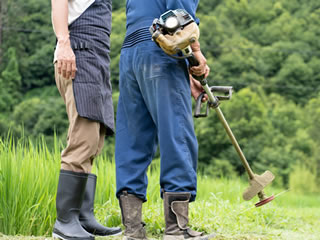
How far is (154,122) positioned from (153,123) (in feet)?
0.10

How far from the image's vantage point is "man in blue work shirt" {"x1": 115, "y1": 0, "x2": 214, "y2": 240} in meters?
2.52

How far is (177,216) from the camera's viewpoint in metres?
2.56

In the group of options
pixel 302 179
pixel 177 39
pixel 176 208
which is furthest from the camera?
pixel 302 179

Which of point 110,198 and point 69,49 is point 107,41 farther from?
point 110,198

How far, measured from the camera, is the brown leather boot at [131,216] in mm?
2674

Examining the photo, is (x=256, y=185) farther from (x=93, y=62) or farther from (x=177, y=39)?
(x=93, y=62)

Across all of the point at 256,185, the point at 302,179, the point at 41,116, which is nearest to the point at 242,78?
the point at 302,179

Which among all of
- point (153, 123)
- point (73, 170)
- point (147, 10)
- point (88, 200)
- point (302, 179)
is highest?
point (147, 10)

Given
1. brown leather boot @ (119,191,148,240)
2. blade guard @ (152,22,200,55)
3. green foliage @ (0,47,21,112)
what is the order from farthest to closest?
green foliage @ (0,47,21,112)
brown leather boot @ (119,191,148,240)
blade guard @ (152,22,200,55)

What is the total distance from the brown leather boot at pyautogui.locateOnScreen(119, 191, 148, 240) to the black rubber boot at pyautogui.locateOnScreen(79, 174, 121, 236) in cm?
20

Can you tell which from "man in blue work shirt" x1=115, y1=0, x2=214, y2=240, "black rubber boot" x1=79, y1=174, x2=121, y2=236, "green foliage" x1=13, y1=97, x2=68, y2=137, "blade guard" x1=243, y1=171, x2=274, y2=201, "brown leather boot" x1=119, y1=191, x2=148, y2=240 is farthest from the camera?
"green foliage" x1=13, y1=97, x2=68, y2=137

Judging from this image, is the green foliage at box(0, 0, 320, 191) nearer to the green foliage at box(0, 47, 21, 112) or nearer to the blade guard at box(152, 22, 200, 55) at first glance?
the green foliage at box(0, 47, 21, 112)

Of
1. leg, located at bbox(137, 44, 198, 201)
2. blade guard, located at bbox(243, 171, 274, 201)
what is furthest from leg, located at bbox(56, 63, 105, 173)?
blade guard, located at bbox(243, 171, 274, 201)

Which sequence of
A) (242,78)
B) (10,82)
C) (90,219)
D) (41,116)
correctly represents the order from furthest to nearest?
→ 1. (242,78)
2. (10,82)
3. (41,116)
4. (90,219)
